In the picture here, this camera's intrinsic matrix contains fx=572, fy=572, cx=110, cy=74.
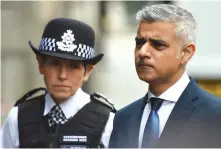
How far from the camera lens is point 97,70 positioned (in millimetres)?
3773

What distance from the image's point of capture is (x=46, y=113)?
2373mm

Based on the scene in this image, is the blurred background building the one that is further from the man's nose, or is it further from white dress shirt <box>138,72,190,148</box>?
white dress shirt <box>138,72,190,148</box>

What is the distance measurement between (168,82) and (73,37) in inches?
23.5

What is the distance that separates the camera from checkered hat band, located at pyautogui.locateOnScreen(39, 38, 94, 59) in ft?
7.73

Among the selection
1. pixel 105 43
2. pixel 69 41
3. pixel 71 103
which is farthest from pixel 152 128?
pixel 105 43

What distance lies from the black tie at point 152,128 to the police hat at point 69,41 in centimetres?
46

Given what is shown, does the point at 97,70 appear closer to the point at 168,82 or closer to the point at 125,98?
the point at 125,98

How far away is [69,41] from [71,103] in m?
0.27

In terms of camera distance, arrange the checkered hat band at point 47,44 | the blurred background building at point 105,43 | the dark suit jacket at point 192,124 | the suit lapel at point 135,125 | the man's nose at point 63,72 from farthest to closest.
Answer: the blurred background building at point 105,43 → the checkered hat band at point 47,44 → the man's nose at point 63,72 → the suit lapel at point 135,125 → the dark suit jacket at point 192,124

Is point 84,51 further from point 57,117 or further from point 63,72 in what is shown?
point 57,117

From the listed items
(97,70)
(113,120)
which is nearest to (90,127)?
(113,120)

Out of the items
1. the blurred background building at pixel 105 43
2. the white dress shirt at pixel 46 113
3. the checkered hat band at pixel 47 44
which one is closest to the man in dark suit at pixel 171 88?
the white dress shirt at pixel 46 113

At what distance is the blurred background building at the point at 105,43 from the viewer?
3.44 metres

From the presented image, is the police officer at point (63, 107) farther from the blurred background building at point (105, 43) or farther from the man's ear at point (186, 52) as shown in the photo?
the blurred background building at point (105, 43)
